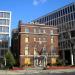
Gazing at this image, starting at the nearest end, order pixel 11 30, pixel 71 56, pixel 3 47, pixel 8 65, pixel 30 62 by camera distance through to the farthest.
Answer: pixel 8 65 → pixel 30 62 → pixel 71 56 → pixel 3 47 → pixel 11 30

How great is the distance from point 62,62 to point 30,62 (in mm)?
12940

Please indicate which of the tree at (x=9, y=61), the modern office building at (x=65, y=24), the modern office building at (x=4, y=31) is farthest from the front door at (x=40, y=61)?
the modern office building at (x=4, y=31)

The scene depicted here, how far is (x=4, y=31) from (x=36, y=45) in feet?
87.4

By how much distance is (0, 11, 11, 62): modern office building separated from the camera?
115m

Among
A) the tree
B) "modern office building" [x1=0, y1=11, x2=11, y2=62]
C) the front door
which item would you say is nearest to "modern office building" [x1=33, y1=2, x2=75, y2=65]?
the front door

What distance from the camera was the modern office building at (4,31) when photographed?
114688 millimetres

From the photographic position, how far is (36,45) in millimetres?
97812

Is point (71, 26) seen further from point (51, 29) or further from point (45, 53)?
point (45, 53)

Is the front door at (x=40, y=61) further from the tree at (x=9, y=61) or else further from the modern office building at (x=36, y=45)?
the tree at (x=9, y=61)

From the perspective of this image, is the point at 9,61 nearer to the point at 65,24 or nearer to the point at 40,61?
the point at 40,61

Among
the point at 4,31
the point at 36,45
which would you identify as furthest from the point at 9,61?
the point at 4,31

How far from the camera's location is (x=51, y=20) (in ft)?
420

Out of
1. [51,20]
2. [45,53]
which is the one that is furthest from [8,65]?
[51,20]

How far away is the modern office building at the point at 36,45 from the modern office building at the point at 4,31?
15956mm
